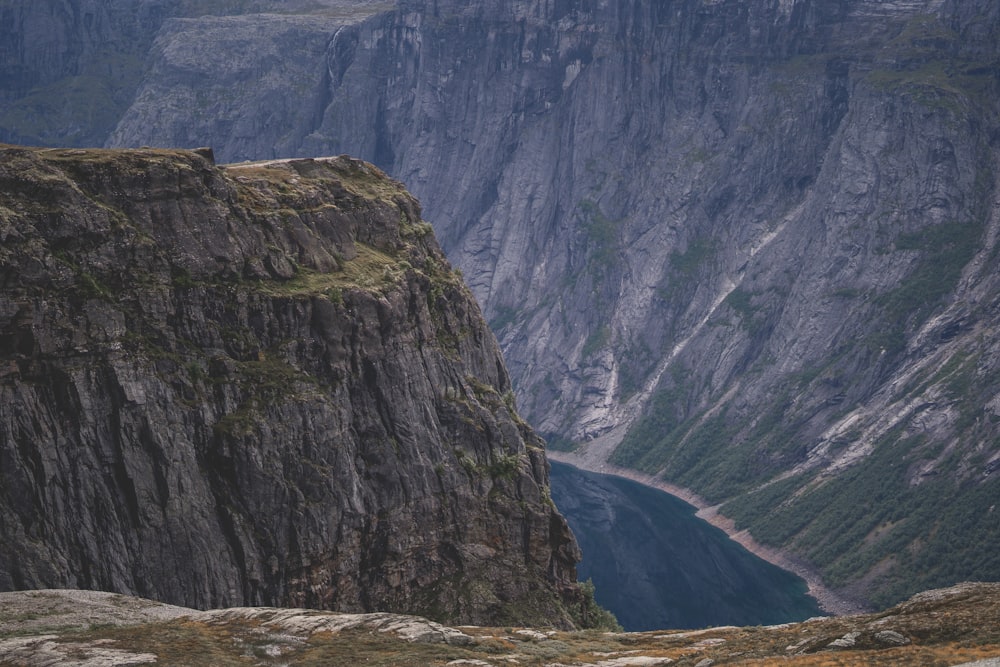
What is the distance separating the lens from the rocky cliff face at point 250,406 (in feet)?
253

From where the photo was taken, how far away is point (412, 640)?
67062 millimetres

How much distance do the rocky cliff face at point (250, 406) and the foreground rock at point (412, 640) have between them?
36.0 ft

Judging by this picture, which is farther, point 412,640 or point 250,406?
point 250,406

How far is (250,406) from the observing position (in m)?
87.7

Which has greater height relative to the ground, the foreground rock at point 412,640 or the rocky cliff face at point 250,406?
the rocky cliff face at point 250,406

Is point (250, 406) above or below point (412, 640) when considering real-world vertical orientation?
above

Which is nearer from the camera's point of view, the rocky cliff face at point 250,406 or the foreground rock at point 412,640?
the foreground rock at point 412,640

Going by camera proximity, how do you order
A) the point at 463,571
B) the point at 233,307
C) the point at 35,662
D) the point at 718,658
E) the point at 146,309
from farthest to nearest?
the point at 463,571 → the point at 233,307 → the point at 146,309 → the point at 718,658 → the point at 35,662

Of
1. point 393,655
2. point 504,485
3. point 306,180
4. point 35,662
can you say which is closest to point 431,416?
point 504,485

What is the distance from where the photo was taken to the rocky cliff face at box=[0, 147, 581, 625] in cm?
7712

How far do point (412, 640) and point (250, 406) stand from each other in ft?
91.9

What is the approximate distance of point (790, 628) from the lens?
7169 centimetres

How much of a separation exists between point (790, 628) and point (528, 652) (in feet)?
55.9

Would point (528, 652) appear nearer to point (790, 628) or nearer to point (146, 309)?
point (790, 628)
